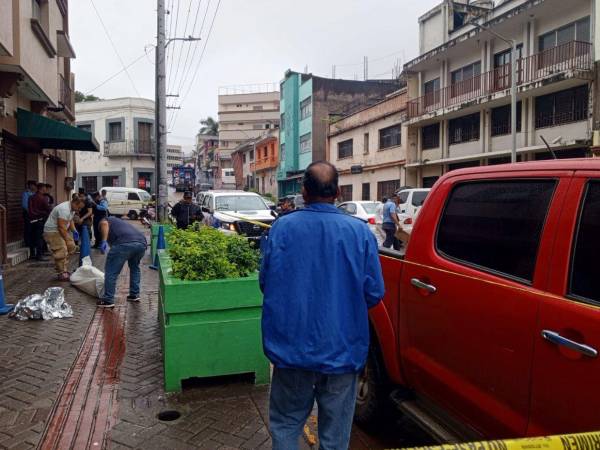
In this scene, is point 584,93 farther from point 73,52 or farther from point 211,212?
point 73,52

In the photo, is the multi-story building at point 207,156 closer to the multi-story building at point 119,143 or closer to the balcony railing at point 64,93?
the multi-story building at point 119,143

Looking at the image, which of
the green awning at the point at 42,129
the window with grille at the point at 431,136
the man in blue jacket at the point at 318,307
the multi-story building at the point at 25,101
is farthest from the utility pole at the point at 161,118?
the window with grille at the point at 431,136

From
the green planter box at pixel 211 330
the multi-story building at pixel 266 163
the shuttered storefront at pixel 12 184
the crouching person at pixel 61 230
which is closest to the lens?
the green planter box at pixel 211 330

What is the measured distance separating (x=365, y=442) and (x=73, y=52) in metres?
17.1

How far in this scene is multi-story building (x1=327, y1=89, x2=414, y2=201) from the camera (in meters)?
30.7

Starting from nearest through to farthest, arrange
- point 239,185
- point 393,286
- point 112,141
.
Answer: point 393,286
point 112,141
point 239,185

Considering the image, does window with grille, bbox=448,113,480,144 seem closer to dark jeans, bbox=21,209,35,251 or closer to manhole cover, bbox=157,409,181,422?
dark jeans, bbox=21,209,35,251

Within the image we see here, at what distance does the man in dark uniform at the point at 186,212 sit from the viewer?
451 inches

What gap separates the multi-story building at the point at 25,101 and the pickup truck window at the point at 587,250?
877 centimetres

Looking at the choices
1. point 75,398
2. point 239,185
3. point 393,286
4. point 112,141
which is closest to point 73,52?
point 75,398

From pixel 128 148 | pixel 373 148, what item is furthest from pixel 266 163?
pixel 373 148

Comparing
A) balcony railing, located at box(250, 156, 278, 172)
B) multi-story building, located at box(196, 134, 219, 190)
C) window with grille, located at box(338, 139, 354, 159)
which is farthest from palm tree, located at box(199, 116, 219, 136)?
window with grille, located at box(338, 139, 354, 159)

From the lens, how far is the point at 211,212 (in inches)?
556

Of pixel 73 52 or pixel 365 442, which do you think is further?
pixel 73 52
